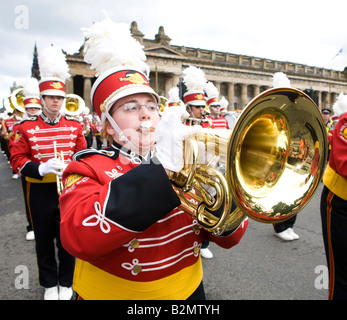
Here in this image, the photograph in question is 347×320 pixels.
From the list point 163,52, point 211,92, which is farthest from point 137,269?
point 163,52

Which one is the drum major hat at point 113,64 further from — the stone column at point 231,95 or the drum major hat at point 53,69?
the stone column at point 231,95

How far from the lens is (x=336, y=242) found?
6.97 feet

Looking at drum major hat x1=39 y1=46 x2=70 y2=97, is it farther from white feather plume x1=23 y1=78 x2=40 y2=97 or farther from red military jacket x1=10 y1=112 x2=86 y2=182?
white feather plume x1=23 y1=78 x2=40 y2=97

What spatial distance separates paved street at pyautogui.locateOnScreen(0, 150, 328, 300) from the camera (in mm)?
3100

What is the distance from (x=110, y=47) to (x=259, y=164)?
1.13m

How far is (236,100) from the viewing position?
4759cm

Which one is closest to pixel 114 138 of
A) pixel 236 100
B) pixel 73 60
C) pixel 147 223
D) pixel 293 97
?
pixel 147 223

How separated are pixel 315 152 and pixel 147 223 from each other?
3.26ft

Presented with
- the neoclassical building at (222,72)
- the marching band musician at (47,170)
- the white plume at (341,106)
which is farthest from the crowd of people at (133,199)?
the neoclassical building at (222,72)

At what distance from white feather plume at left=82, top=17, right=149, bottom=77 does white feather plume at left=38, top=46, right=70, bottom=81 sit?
1.99 metres

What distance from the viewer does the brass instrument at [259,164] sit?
116 cm

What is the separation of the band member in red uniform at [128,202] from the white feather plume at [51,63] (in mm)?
2031

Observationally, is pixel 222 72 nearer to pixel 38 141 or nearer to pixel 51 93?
pixel 51 93

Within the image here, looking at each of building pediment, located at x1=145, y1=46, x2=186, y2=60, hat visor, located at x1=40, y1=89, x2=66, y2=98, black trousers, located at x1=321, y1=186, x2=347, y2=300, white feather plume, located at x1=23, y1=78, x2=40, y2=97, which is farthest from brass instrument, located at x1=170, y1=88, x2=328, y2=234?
building pediment, located at x1=145, y1=46, x2=186, y2=60
